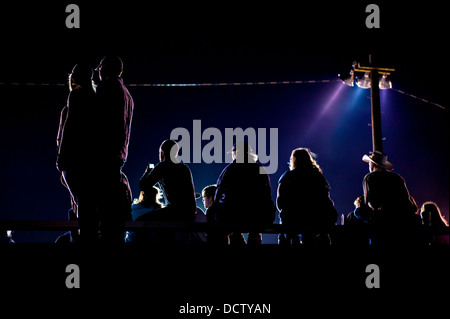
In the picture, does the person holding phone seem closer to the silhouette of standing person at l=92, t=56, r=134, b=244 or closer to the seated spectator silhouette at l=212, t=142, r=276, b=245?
the seated spectator silhouette at l=212, t=142, r=276, b=245

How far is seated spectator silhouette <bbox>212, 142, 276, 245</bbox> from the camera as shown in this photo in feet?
15.2

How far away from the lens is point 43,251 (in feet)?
11.7

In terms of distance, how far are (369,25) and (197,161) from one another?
14282 mm

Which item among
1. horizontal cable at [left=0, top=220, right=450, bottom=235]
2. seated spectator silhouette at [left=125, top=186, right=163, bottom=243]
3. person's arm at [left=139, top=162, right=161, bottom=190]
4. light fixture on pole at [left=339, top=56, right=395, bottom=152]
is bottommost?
horizontal cable at [left=0, top=220, right=450, bottom=235]

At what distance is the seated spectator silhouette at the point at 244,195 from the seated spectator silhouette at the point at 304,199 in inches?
9.4

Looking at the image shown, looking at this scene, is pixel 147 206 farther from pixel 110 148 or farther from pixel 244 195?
pixel 110 148

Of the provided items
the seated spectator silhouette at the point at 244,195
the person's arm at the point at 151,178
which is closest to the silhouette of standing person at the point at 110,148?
the person's arm at the point at 151,178

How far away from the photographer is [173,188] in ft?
15.8

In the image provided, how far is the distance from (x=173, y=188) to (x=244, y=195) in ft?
2.92

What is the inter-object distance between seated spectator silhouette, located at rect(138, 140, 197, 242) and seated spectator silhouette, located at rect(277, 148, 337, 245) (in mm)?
1175

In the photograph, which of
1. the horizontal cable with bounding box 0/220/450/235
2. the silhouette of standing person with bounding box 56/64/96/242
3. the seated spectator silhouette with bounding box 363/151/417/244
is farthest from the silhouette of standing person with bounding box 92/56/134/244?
the seated spectator silhouette with bounding box 363/151/417/244

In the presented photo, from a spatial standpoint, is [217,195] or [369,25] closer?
[217,195]
